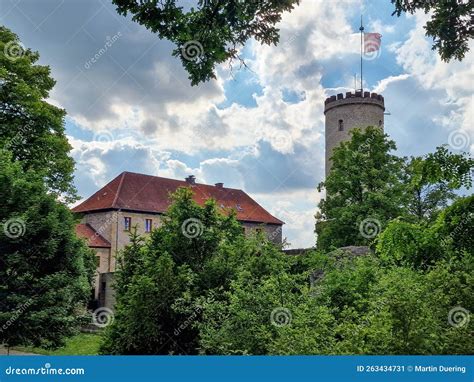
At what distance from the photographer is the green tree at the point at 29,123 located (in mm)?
23781

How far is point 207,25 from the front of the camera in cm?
866

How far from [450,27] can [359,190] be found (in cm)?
2082

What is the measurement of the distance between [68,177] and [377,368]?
2100 centimetres

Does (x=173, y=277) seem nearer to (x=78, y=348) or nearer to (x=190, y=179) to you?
(x=78, y=348)

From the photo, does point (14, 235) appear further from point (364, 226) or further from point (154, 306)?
point (364, 226)

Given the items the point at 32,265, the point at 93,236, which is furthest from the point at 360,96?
the point at 32,265

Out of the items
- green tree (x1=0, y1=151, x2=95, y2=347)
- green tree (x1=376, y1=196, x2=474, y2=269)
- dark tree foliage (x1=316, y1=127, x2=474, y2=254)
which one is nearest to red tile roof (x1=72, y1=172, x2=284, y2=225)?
dark tree foliage (x1=316, y1=127, x2=474, y2=254)
